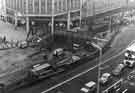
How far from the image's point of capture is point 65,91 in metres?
39.8

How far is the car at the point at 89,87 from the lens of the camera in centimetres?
3862

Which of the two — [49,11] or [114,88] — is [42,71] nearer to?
[114,88]

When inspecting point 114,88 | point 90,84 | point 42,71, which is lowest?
point 114,88

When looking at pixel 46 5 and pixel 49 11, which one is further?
pixel 49 11

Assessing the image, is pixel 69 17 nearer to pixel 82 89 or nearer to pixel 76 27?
pixel 76 27

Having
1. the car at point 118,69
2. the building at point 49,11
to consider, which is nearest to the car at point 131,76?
the car at point 118,69

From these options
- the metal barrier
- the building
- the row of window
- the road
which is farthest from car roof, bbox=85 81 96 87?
the row of window

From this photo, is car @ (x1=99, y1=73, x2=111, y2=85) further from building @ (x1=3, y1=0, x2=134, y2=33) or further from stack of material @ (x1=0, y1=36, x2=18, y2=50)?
building @ (x1=3, y1=0, x2=134, y2=33)

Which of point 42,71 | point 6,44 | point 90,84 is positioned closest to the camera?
point 90,84

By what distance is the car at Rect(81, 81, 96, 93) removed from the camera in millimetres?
38625

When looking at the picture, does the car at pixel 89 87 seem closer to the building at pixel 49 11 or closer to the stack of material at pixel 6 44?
the stack of material at pixel 6 44

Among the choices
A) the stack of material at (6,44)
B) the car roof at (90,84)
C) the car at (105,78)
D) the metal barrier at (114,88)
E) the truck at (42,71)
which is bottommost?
the metal barrier at (114,88)

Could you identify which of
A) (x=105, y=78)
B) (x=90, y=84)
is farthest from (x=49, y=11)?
(x=90, y=84)

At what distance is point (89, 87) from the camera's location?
39281 mm
